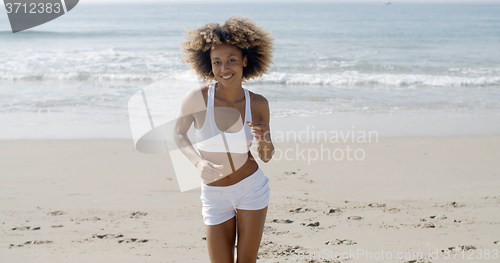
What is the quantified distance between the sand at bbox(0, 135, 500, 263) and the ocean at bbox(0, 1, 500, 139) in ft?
5.18

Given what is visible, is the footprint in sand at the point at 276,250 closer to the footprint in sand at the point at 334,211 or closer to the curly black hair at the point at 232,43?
the footprint in sand at the point at 334,211

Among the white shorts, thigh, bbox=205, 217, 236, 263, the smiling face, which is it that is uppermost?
the smiling face

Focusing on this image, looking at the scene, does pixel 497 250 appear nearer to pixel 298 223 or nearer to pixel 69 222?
pixel 298 223

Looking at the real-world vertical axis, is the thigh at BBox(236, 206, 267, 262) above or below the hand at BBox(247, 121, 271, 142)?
below

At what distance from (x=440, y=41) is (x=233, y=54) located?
25372 mm

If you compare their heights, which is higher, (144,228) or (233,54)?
(233,54)

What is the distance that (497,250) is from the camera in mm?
3752

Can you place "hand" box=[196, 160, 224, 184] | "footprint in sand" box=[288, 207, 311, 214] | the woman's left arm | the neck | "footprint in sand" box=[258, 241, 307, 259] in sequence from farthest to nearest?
"footprint in sand" box=[288, 207, 311, 214] < "footprint in sand" box=[258, 241, 307, 259] < the neck < the woman's left arm < "hand" box=[196, 160, 224, 184]

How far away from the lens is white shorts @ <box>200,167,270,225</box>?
247 centimetres

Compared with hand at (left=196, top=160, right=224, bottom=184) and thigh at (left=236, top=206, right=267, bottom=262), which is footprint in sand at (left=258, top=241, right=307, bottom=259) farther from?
hand at (left=196, top=160, right=224, bottom=184)

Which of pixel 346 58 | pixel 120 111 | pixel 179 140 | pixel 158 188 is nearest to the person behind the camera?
pixel 179 140

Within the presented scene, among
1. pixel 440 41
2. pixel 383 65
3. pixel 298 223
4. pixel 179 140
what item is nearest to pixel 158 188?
pixel 298 223

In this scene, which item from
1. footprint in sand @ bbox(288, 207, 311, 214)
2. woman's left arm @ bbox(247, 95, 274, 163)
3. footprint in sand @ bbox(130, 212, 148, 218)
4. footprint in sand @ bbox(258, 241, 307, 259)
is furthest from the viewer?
footprint in sand @ bbox(288, 207, 311, 214)

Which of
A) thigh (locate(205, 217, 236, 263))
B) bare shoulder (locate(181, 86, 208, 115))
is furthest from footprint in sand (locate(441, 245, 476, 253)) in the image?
bare shoulder (locate(181, 86, 208, 115))
